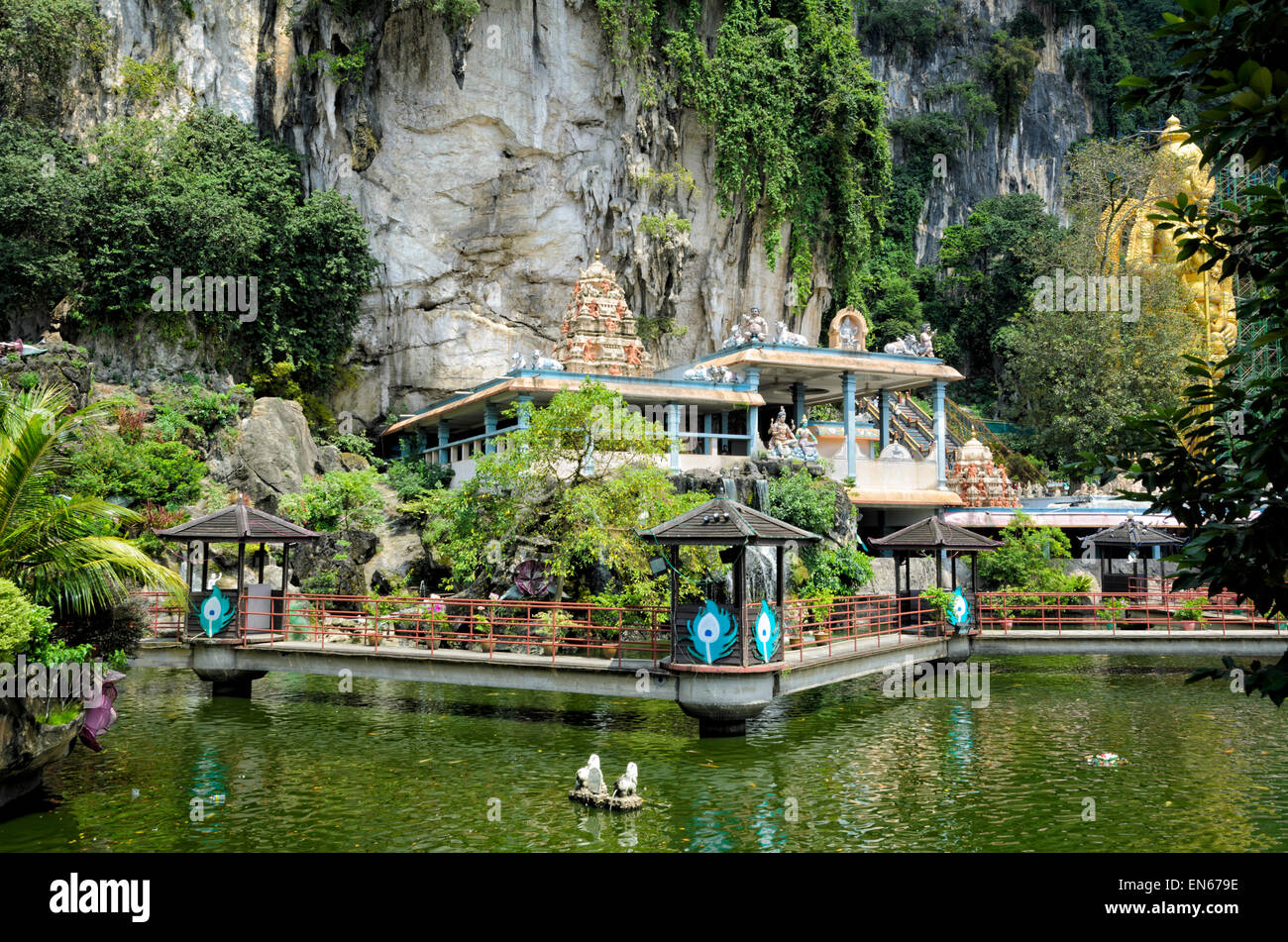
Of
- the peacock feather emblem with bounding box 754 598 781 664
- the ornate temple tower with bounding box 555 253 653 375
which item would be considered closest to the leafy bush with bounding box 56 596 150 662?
the peacock feather emblem with bounding box 754 598 781 664

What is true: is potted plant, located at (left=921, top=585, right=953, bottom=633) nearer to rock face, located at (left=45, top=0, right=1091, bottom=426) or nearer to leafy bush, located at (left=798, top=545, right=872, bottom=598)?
leafy bush, located at (left=798, top=545, right=872, bottom=598)

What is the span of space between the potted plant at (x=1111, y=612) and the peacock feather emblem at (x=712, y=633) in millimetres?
11043

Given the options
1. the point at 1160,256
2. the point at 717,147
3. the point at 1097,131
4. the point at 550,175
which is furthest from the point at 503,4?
the point at 1097,131

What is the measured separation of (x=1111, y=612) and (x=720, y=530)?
12338 mm

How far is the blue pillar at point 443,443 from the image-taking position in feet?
108

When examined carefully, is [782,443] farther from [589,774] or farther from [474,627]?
[589,774]

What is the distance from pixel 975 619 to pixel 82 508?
17084mm

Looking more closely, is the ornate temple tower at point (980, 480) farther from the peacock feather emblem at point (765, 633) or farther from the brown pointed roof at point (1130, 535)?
the peacock feather emblem at point (765, 633)

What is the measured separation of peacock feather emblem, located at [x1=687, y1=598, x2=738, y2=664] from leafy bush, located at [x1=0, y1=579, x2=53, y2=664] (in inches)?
317

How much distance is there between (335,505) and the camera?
26.4 meters

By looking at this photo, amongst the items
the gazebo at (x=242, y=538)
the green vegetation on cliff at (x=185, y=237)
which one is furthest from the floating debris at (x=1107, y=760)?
the green vegetation on cliff at (x=185, y=237)

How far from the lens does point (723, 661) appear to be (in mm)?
14555
